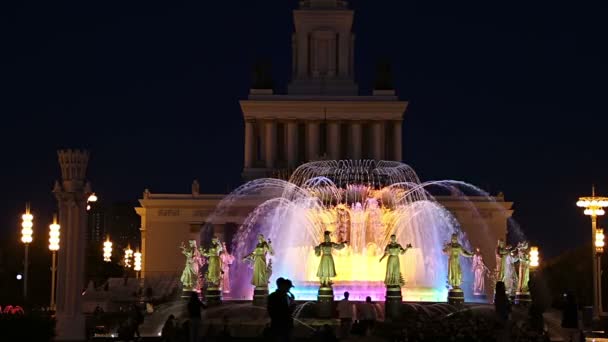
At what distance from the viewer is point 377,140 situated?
7956 centimetres

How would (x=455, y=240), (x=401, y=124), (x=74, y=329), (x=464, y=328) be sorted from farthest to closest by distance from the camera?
(x=401, y=124)
(x=455, y=240)
(x=74, y=329)
(x=464, y=328)

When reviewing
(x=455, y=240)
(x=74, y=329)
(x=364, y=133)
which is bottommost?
(x=74, y=329)

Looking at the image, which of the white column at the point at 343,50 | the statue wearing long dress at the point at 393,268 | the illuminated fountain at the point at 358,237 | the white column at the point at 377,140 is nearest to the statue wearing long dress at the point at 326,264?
the statue wearing long dress at the point at 393,268

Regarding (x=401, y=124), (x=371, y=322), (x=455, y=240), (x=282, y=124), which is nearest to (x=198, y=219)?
(x=282, y=124)

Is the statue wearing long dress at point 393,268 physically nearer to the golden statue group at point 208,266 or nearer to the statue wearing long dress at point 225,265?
the golden statue group at point 208,266

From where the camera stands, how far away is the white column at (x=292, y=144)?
7956 cm

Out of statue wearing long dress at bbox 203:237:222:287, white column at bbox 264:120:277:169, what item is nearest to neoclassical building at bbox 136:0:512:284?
white column at bbox 264:120:277:169

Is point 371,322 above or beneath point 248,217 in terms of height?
beneath

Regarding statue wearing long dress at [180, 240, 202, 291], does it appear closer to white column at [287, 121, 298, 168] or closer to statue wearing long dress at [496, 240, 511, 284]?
statue wearing long dress at [496, 240, 511, 284]

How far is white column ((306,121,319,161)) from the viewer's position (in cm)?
7969

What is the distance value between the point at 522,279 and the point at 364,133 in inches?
1839

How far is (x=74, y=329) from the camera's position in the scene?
31.8 metres

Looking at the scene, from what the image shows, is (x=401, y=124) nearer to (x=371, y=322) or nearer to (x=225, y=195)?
(x=225, y=195)

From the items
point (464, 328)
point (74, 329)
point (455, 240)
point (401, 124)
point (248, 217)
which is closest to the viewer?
point (464, 328)
